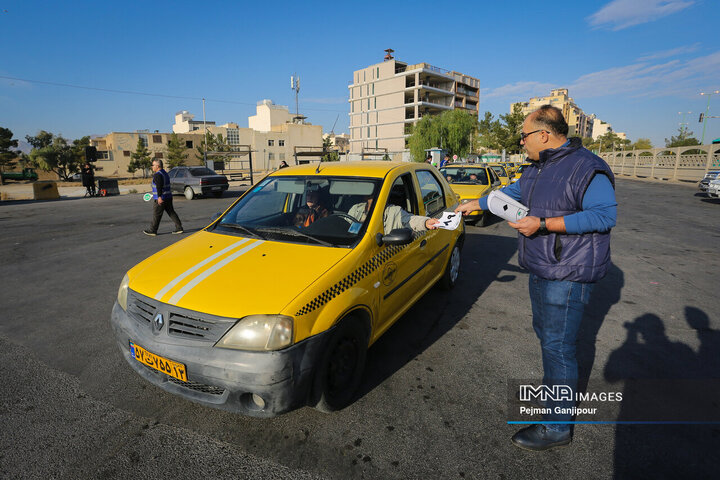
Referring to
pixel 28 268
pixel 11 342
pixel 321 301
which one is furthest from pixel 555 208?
pixel 28 268

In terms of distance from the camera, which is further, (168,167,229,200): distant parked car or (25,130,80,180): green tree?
(25,130,80,180): green tree

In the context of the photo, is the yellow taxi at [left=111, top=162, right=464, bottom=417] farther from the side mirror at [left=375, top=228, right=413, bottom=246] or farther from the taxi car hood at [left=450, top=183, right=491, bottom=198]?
the taxi car hood at [left=450, top=183, right=491, bottom=198]

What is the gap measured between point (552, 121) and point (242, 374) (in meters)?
2.29

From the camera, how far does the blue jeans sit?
218 cm

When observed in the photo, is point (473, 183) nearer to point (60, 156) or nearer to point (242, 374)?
point (242, 374)

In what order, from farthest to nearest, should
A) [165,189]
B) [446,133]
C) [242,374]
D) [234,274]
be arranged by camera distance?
[446,133], [165,189], [234,274], [242,374]

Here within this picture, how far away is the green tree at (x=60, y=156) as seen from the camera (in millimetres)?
45625

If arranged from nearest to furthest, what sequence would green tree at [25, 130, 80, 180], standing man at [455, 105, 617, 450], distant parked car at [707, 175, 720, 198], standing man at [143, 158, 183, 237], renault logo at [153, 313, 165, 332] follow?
1. standing man at [455, 105, 617, 450]
2. renault logo at [153, 313, 165, 332]
3. standing man at [143, 158, 183, 237]
4. distant parked car at [707, 175, 720, 198]
5. green tree at [25, 130, 80, 180]

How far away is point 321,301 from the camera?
7.50 ft

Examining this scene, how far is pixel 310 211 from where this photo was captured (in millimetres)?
3408

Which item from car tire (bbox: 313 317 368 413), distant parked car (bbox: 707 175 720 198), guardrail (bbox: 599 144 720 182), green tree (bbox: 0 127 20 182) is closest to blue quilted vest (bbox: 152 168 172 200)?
car tire (bbox: 313 317 368 413)

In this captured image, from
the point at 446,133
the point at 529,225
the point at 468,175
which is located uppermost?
the point at 446,133

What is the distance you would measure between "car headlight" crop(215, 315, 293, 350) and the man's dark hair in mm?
1870

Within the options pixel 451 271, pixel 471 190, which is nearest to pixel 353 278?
pixel 451 271
